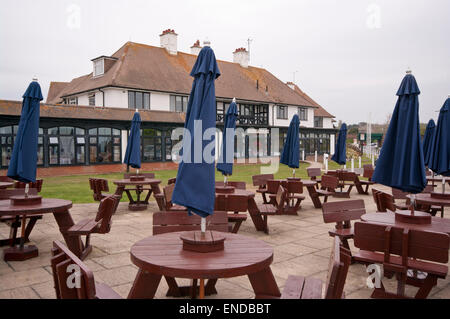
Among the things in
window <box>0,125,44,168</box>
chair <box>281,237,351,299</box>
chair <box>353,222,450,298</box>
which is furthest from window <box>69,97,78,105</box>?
chair <box>281,237,351,299</box>

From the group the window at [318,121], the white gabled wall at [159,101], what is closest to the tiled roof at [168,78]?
the white gabled wall at [159,101]

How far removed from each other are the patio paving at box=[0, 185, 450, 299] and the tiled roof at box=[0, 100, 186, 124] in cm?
1502

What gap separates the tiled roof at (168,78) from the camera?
28516 millimetres

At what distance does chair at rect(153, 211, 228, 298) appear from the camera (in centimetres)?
418

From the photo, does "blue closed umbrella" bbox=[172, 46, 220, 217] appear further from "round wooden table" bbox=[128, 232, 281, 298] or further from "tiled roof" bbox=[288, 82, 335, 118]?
"tiled roof" bbox=[288, 82, 335, 118]

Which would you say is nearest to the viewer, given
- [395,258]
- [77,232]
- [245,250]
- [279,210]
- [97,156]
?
[245,250]

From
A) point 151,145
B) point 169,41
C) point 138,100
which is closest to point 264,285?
point 151,145

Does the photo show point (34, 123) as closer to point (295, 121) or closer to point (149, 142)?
point (295, 121)

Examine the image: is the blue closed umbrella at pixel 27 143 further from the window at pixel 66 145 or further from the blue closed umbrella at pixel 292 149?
the window at pixel 66 145

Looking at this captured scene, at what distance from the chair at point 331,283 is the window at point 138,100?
86.0ft

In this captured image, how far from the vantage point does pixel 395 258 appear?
13.3 ft

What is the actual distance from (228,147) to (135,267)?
3241 mm

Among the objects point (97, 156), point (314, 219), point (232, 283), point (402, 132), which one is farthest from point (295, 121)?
point (97, 156)
